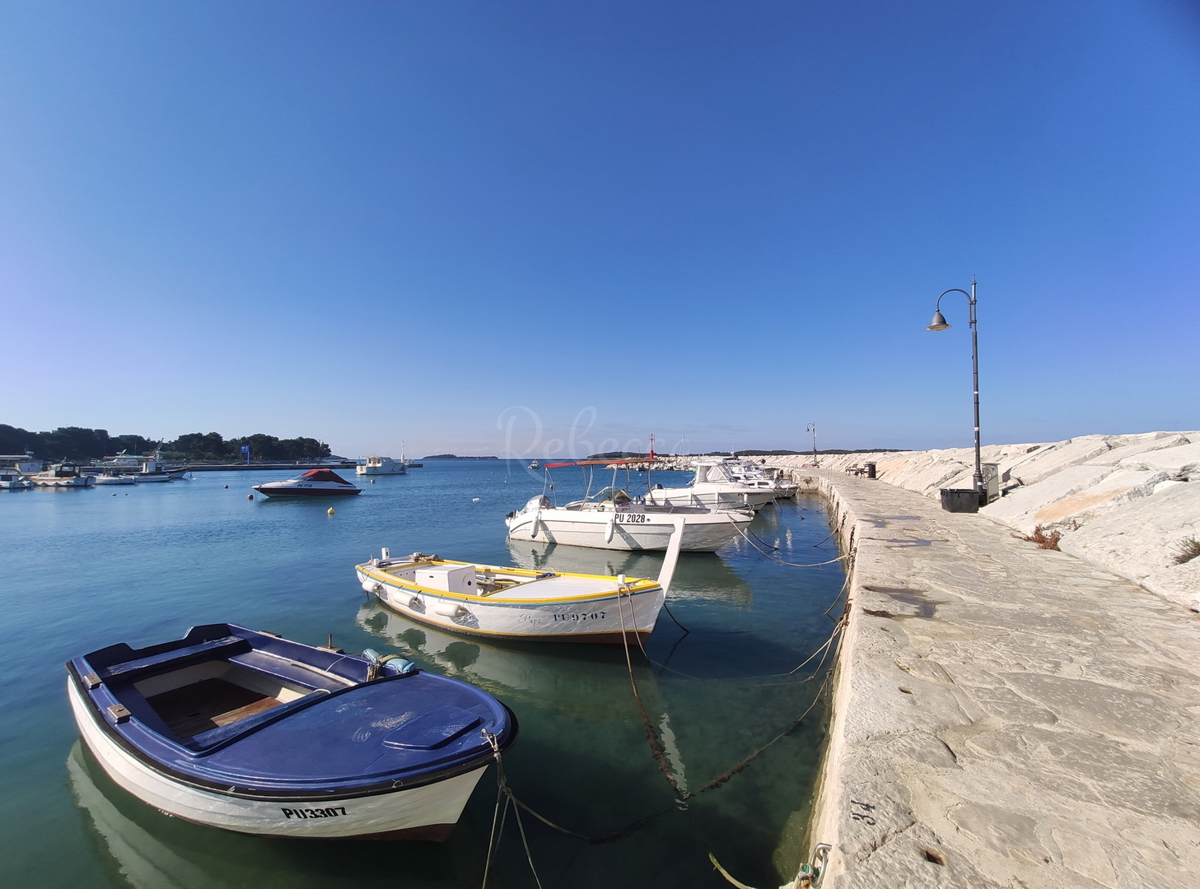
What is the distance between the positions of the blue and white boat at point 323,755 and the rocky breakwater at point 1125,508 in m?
8.56

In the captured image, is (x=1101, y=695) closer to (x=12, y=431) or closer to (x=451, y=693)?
(x=451, y=693)

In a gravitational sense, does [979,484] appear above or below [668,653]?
above

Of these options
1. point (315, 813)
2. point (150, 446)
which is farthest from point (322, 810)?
point (150, 446)

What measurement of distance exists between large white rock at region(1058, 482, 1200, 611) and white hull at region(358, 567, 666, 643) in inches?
270

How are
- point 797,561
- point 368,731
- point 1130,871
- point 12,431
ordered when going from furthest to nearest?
point 12,431, point 797,561, point 368,731, point 1130,871

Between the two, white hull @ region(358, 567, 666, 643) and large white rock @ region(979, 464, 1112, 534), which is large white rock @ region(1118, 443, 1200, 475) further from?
white hull @ region(358, 567, 666, 643)

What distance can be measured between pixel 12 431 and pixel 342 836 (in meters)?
156

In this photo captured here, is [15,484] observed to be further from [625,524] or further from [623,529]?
[625,524]

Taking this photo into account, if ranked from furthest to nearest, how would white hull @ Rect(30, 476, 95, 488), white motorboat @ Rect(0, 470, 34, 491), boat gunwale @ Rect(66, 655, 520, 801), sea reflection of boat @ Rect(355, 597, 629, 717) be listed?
white hull @ Rect(30, 476, 95, 488)
white motorboat @ Rect(0, 470, 34, 491)
sea reflection of boat @ Rect(355, 597, 629, 717)
boat gunwale @ Rect(66, 655, 520, 801)

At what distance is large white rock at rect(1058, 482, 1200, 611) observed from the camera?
6.44 m

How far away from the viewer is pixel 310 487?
51.4 m

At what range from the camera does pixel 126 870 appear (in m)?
4.54

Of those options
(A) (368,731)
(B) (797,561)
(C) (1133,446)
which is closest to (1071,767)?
(A) (368,731)

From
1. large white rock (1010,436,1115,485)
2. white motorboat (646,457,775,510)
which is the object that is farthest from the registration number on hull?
white motorboat (646,457,775,510)
